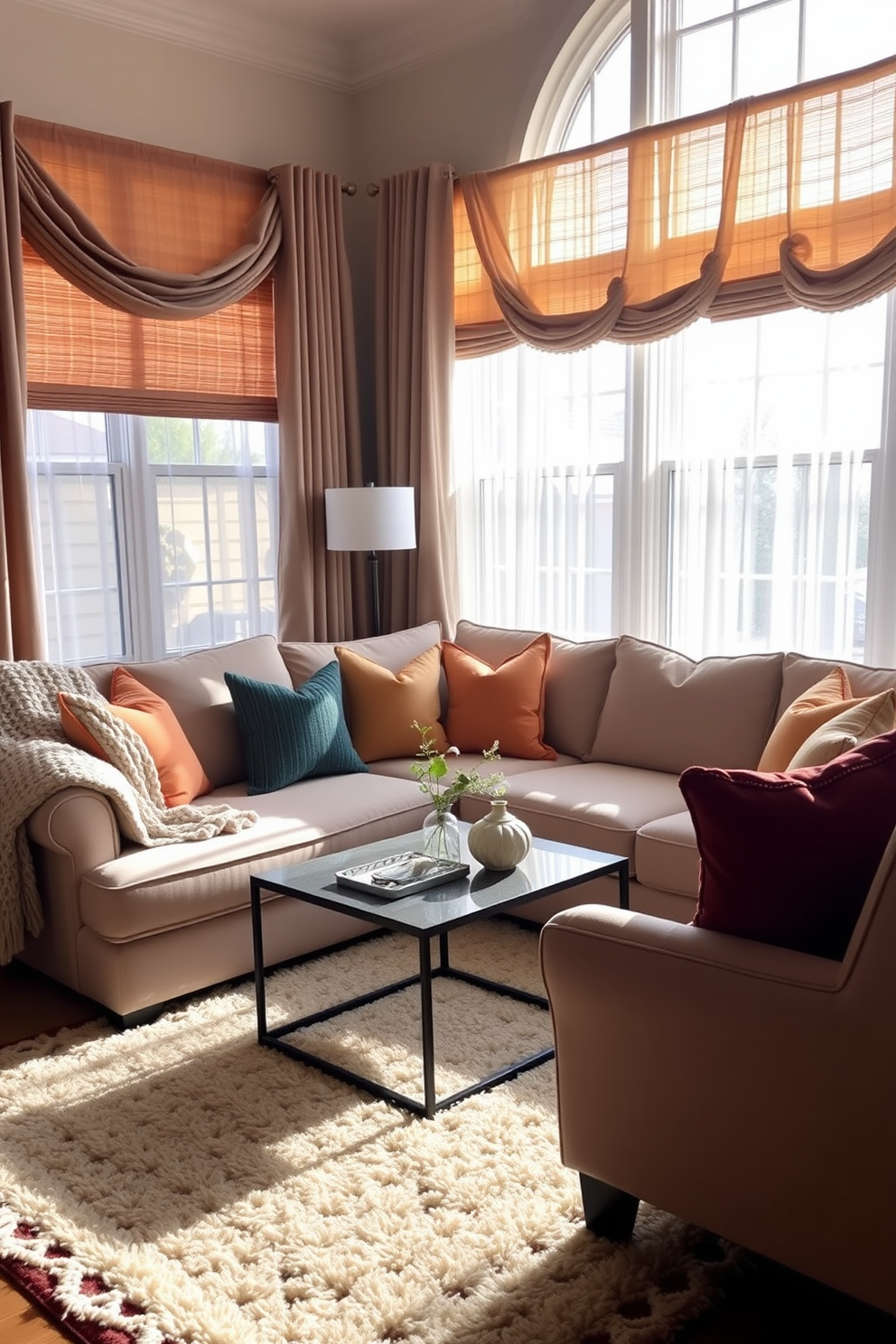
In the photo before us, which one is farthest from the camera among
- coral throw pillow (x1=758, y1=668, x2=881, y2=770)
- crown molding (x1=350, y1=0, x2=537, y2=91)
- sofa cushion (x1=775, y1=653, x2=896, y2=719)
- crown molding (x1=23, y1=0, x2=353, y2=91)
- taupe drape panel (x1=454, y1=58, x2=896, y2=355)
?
crown molding (x1=350, y1=0, x2=537, y2=91)

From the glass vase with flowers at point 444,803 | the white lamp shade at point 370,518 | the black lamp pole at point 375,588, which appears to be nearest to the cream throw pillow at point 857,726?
the glass vase with flowers at point 444,803

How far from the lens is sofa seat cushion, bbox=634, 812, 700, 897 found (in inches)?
135

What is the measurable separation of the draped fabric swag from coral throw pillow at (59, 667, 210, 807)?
62 centimetres

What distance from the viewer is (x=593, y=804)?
12.4 ft

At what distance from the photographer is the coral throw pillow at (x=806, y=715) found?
11.1ft

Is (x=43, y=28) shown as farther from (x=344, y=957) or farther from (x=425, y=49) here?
(x=344, y=957)

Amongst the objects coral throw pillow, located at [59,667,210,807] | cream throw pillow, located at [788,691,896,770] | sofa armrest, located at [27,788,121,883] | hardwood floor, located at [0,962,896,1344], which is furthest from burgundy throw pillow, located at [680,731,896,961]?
coral throw pillow, located at [59,667,210,807]

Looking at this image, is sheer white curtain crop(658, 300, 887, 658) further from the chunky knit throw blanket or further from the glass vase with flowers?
the chunky knit throw blanket

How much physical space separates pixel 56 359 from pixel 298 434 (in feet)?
3.58

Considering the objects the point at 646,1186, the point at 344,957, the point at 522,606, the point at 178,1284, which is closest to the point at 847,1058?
the point at 646,1186

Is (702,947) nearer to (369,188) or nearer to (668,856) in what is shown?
(668,856)

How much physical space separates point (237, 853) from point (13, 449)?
1.79 m

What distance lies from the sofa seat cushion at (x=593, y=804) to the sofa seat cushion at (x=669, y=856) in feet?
0.14

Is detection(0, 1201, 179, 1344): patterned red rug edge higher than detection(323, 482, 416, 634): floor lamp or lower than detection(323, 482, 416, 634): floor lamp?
lower
